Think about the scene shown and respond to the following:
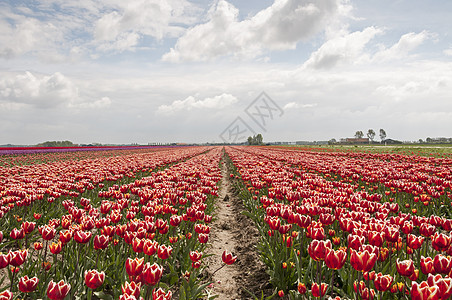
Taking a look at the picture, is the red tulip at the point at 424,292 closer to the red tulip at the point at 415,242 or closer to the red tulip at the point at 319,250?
the red tulip at the point at 319,250

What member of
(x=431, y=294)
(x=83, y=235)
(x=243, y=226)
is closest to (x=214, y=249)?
(x=243, y=226)

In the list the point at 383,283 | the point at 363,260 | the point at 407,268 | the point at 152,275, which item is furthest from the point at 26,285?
the point at 407,268

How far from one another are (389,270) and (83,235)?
154 inches

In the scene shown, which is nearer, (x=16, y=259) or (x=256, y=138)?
(x=16, y=259)

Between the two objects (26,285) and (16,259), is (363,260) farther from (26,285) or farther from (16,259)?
(16,259)

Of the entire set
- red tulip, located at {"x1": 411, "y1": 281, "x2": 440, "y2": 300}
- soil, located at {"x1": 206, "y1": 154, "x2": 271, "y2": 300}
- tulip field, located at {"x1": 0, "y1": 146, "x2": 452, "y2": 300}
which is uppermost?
red tulip, located at {"x1": 411, "y1": 281, "x2": 440, "y2": 300}

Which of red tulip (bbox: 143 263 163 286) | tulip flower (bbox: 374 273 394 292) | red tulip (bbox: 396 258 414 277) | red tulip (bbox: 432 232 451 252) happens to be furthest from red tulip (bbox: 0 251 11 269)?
red tulip (bbox: 432 232 451 252)

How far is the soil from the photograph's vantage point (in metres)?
4.13

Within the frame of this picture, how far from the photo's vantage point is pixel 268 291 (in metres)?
3.94

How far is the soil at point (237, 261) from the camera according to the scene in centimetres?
413

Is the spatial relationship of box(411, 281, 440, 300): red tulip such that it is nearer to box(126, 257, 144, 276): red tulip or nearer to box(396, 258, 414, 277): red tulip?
box(396, 258, 414, 277): red tulip

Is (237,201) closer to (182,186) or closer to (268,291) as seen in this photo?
(182,186)

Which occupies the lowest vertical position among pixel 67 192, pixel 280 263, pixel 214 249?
pixel 214 249

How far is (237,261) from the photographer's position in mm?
5320
